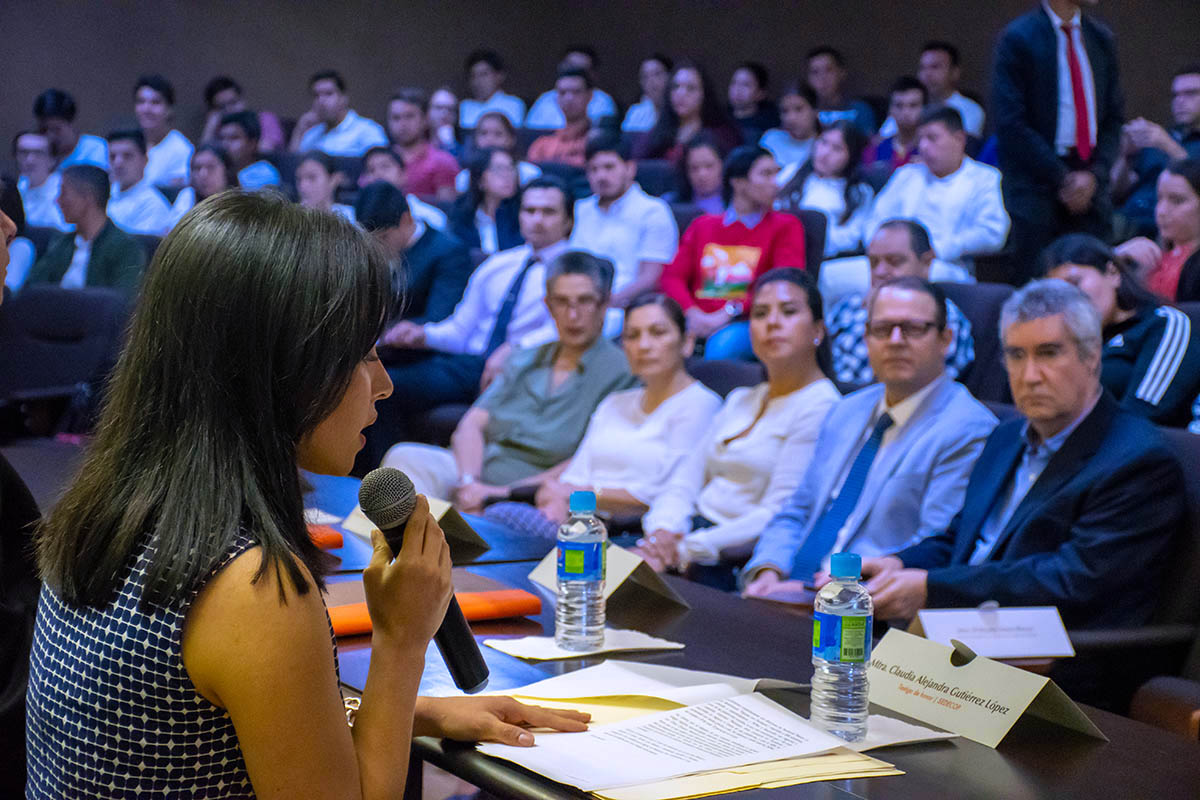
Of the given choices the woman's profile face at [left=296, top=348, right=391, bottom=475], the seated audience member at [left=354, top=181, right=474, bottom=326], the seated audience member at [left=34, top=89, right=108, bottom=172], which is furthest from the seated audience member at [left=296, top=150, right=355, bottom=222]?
the woman's profile face at [left=296, top=348, right=391, bottom=475]

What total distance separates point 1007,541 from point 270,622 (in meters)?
1.70

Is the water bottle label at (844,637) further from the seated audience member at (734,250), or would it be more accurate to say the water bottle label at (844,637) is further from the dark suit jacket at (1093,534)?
the seated audience member at (734,250)

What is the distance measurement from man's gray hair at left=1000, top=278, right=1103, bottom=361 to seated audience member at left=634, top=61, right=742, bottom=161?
4676 mm

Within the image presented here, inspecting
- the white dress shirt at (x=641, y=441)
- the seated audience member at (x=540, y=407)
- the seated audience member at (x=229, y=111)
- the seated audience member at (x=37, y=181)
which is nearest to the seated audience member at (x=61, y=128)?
the seated audience member at (x=37, y=181)

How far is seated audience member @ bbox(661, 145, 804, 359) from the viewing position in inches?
182

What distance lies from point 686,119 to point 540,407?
12.0 ft

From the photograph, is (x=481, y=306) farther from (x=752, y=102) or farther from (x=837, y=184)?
(x=752, y=102)

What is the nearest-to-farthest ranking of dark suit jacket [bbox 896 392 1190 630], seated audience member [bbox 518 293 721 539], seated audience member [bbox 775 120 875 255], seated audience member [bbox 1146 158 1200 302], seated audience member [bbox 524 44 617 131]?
dark suit jacket [bbox 896 392 1190 630]
seated audience member [bbox 518 293 721 539]
seated audience member [bbox 1146 158 1200 302]
seated audience member [bbox 775 120 875 255]
seated audience member [bbox 524 44 617 131]

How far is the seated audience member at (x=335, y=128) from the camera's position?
834 cm

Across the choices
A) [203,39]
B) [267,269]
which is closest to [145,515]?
[267,269]

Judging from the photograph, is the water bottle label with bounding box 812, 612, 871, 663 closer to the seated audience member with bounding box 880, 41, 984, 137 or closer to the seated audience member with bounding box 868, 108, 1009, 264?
the seated audience member with bounding box 868, 108, 1009, 264

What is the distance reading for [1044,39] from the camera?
13.8 ft

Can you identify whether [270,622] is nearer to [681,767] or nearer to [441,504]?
[681,767]

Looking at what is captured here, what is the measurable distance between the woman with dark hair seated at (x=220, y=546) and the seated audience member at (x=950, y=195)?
4.14 metres
